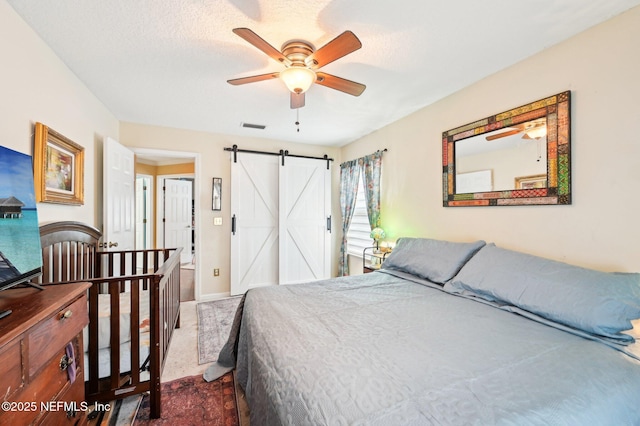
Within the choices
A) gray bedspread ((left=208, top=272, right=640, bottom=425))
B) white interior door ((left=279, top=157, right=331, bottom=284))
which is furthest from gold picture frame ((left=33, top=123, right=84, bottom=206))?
white interior door ((left=279, top=157, right=331, bottom=284))

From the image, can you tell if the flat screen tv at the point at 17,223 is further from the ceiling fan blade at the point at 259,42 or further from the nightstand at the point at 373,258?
the nightstand at the point at 373,258

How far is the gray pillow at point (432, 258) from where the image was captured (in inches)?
84.4

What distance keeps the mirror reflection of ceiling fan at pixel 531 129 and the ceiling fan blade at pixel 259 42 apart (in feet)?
6.18

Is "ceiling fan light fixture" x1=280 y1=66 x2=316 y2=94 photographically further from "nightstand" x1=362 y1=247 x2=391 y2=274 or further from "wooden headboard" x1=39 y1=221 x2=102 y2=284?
"nightstand" x1=362 y1=247 x2=391 y2=274

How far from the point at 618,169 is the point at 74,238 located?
13.0 ft

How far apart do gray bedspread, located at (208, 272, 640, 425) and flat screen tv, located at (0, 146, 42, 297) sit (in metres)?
1.08

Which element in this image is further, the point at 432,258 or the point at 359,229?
the point at 359,229

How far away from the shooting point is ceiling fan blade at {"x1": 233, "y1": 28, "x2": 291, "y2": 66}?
1406mm

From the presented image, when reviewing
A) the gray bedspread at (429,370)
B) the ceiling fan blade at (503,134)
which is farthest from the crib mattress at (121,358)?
the ceiling fan blade at (503,134)

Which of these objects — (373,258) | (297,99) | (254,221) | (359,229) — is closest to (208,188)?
(254,221)

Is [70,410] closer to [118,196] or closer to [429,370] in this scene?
[429,370]

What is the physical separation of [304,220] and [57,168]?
3.04m

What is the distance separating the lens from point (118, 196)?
292 centimetres

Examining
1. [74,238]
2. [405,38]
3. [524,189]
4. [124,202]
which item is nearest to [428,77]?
[405,38]
